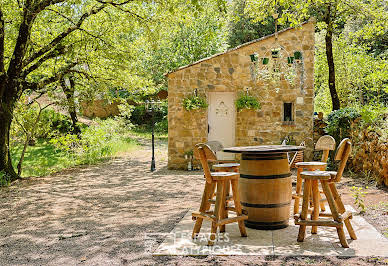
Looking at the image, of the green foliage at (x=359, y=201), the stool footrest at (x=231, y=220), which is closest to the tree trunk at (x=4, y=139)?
the stool footrest at (x=231, y=220)

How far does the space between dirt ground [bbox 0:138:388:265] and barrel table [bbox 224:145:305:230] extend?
2.76 feet

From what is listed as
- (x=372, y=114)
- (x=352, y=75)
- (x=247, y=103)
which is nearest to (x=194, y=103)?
(x=247, y=103)

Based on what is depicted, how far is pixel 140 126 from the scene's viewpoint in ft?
75.6

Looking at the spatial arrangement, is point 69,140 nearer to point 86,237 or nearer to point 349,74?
point 86,237

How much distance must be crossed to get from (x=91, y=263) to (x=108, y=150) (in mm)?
10296

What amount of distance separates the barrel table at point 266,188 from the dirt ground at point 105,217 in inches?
33.1

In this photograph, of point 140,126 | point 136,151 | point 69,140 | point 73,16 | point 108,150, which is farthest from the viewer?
point 140,126

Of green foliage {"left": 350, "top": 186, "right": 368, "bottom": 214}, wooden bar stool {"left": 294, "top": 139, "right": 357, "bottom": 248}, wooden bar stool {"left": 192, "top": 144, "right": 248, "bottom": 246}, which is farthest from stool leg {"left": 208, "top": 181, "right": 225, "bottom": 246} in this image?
green foliage {"left": 350, "top": 186, "right": 368, "bottom": 214}

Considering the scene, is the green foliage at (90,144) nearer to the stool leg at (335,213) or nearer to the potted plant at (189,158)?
the potted plant at (189,158)

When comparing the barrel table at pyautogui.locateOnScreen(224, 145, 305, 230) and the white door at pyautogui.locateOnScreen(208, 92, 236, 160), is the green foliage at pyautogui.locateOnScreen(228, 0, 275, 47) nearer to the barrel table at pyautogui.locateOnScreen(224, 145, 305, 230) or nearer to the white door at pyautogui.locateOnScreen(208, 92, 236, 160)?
the white door at pyautogui.locateOnScreen(208, 92, 236, 160)

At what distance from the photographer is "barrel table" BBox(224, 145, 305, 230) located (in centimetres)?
421

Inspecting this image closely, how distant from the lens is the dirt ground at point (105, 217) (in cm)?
359

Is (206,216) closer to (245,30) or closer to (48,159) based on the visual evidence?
(48,159)

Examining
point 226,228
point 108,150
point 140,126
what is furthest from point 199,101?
point 140,126
